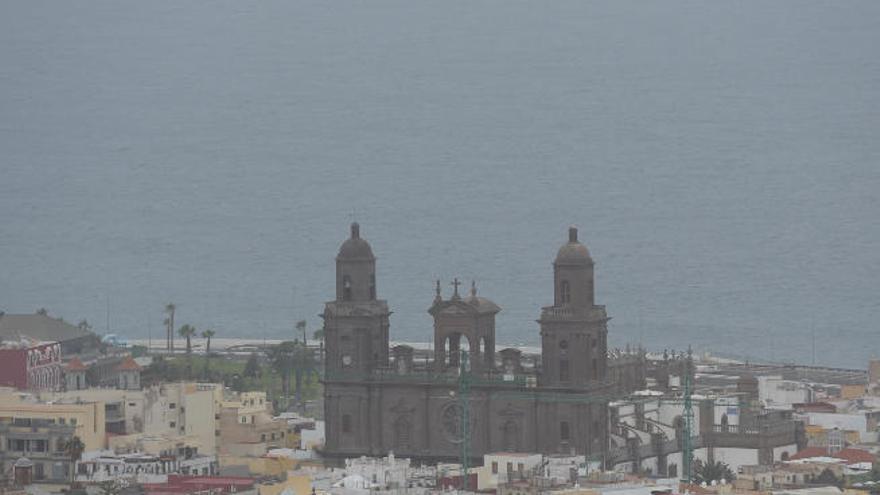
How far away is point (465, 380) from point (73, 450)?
1219 cm

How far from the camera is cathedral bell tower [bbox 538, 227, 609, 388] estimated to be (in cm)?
14512

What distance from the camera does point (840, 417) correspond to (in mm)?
157875

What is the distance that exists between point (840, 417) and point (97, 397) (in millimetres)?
24450

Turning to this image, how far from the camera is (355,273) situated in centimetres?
14925

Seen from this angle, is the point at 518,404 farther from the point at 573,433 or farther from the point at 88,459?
the point at 88,459

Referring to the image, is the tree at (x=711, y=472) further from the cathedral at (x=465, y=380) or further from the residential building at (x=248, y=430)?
the residential building at (x=248, y=430)

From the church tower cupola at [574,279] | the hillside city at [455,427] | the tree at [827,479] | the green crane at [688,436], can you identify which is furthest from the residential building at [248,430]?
the tree at [827,479]

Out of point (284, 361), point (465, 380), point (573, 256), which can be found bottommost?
point (465, 380)

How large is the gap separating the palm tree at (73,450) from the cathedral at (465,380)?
8334 mm

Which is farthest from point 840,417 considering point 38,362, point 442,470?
point 38,362

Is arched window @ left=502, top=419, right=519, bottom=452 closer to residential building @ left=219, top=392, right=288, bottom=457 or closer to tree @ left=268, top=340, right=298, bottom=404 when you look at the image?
residential building @ left=219, top=392, right=288, bottom=457

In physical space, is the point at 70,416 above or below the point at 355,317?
below

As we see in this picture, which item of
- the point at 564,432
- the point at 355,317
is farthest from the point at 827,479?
the point at 355,317

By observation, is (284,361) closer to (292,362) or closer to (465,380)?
(292,362)
